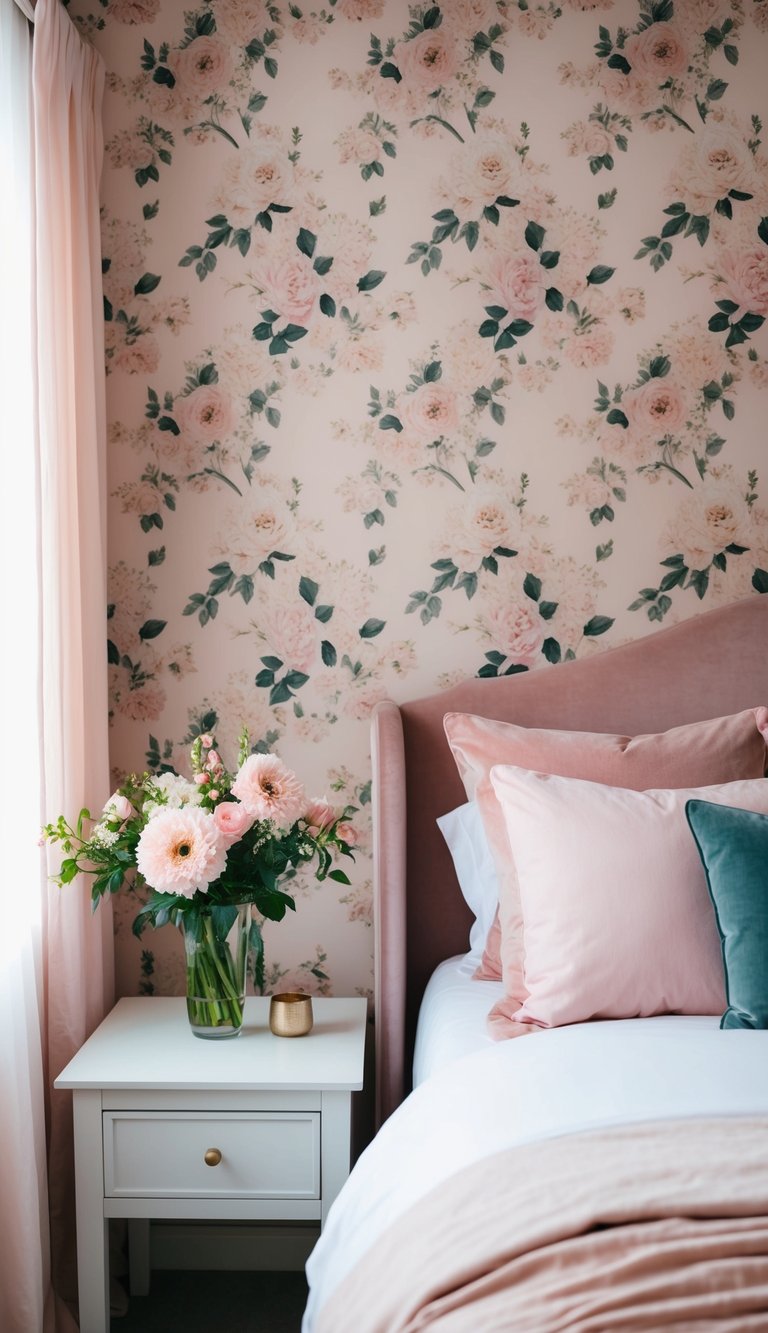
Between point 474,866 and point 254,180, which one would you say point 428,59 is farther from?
point 474,866

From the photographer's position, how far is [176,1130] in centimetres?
189

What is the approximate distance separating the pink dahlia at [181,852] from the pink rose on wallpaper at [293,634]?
2.03 ft

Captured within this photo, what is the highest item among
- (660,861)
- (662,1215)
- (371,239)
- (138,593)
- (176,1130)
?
(371,239)

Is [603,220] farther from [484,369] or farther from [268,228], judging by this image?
[268,228]

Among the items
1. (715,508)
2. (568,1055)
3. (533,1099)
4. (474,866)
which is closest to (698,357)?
(715,508)

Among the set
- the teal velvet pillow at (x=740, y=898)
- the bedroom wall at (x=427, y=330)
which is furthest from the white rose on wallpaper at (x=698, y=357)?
the teal velvet pillow at (x=740, y=898)

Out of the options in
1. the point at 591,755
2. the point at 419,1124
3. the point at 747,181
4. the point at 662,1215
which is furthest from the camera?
the point at 747,181

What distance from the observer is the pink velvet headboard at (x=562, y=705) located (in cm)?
234

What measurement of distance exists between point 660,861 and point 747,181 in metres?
1.55

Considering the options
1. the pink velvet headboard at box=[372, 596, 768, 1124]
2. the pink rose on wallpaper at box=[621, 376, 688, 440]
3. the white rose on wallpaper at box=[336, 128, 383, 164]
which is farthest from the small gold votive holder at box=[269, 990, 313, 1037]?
the white rose on wallpaper at box=[336, 128, 383, 164]

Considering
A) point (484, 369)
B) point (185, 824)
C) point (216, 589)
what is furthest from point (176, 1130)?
point (484, 369)

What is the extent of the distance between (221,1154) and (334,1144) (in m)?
0.19

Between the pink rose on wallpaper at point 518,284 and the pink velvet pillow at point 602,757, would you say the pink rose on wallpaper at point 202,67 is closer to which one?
the pink rose on wallpaper at point 518,284

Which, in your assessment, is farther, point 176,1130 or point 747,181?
point 747,181
